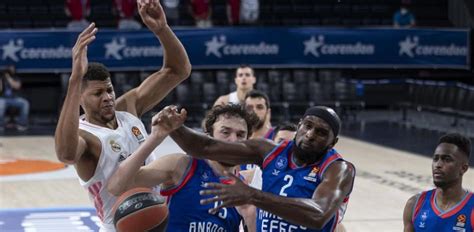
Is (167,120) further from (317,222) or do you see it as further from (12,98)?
(12,98)

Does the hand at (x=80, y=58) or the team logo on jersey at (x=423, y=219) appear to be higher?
the hand at (x=80, y=58)

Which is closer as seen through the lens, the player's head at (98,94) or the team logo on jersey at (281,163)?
the team logo on jersey at (281,163)

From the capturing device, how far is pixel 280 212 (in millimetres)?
4055

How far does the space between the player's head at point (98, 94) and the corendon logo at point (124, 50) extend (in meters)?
14.0

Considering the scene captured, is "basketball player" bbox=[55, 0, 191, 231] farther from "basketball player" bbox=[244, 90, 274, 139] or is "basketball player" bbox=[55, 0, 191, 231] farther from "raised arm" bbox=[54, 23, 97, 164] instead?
"basketball player" bbox=[244, 90, 274, 139]

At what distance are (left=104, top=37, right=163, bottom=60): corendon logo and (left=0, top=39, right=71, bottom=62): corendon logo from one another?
84 centimetres

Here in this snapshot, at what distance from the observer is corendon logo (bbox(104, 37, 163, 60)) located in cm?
1962

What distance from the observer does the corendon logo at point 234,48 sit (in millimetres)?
20203

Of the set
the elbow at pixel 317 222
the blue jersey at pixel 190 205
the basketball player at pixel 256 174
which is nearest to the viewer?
the elbow at pixel 317 222

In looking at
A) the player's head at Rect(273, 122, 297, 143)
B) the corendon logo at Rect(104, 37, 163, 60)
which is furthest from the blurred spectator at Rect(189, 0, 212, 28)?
the player's head at Rect(273, 122, 297, 143)

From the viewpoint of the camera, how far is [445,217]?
568cm

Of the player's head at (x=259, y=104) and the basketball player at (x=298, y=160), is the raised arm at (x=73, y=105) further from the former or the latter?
the player's head at (x=259, y=104)

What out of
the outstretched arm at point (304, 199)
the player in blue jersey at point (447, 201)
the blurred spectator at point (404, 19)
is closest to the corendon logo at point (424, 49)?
the blurred spectator at point (404, 19)

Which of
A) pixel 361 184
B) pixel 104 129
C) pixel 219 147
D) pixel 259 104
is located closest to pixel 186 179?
pixel 219 147
